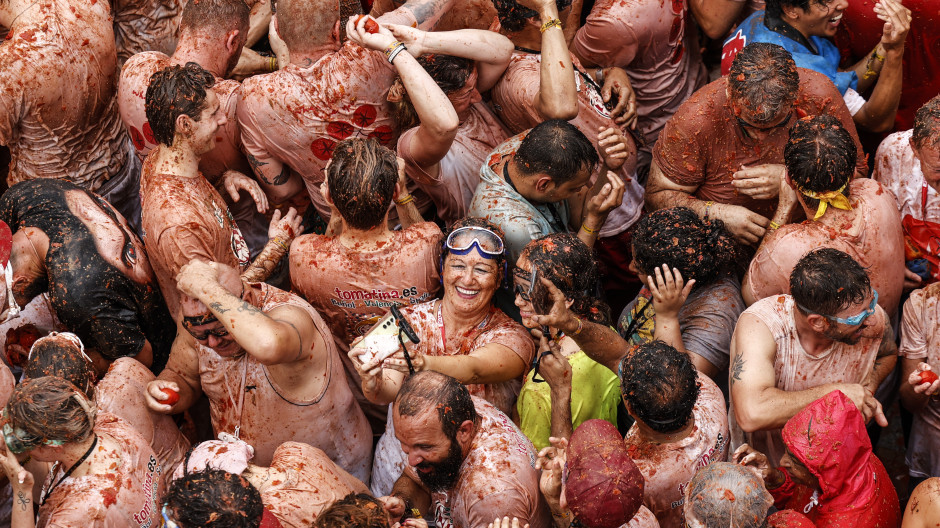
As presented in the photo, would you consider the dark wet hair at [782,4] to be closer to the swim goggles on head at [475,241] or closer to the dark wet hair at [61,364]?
the swim goggles on head at [475,241]

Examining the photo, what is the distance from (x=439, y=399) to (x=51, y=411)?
1.66 m

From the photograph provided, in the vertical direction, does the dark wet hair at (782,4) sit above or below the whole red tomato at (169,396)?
above

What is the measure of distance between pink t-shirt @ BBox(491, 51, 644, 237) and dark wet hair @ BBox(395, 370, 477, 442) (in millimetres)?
2144

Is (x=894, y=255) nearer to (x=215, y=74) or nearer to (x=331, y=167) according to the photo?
(x=331, y=167)

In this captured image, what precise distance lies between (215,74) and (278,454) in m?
2.74

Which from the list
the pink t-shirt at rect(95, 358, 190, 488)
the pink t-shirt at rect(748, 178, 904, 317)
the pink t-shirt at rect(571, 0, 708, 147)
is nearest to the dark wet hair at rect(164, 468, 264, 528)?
the pink t-shirt at rect(95, 358, 190, 488)

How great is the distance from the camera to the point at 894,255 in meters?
4.75

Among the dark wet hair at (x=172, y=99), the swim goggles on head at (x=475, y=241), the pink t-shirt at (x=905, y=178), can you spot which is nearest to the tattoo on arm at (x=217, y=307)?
the swim goggles on head at (x=475, y=241)

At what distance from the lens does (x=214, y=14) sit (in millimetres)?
5684

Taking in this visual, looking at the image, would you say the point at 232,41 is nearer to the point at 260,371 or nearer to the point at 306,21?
the point at 306,21

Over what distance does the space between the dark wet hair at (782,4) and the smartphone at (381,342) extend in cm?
315

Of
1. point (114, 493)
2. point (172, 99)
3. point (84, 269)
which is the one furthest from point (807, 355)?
point (84, 269)

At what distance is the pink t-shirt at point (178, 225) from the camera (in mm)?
4895

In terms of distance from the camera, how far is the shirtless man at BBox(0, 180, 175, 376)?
503 cm
